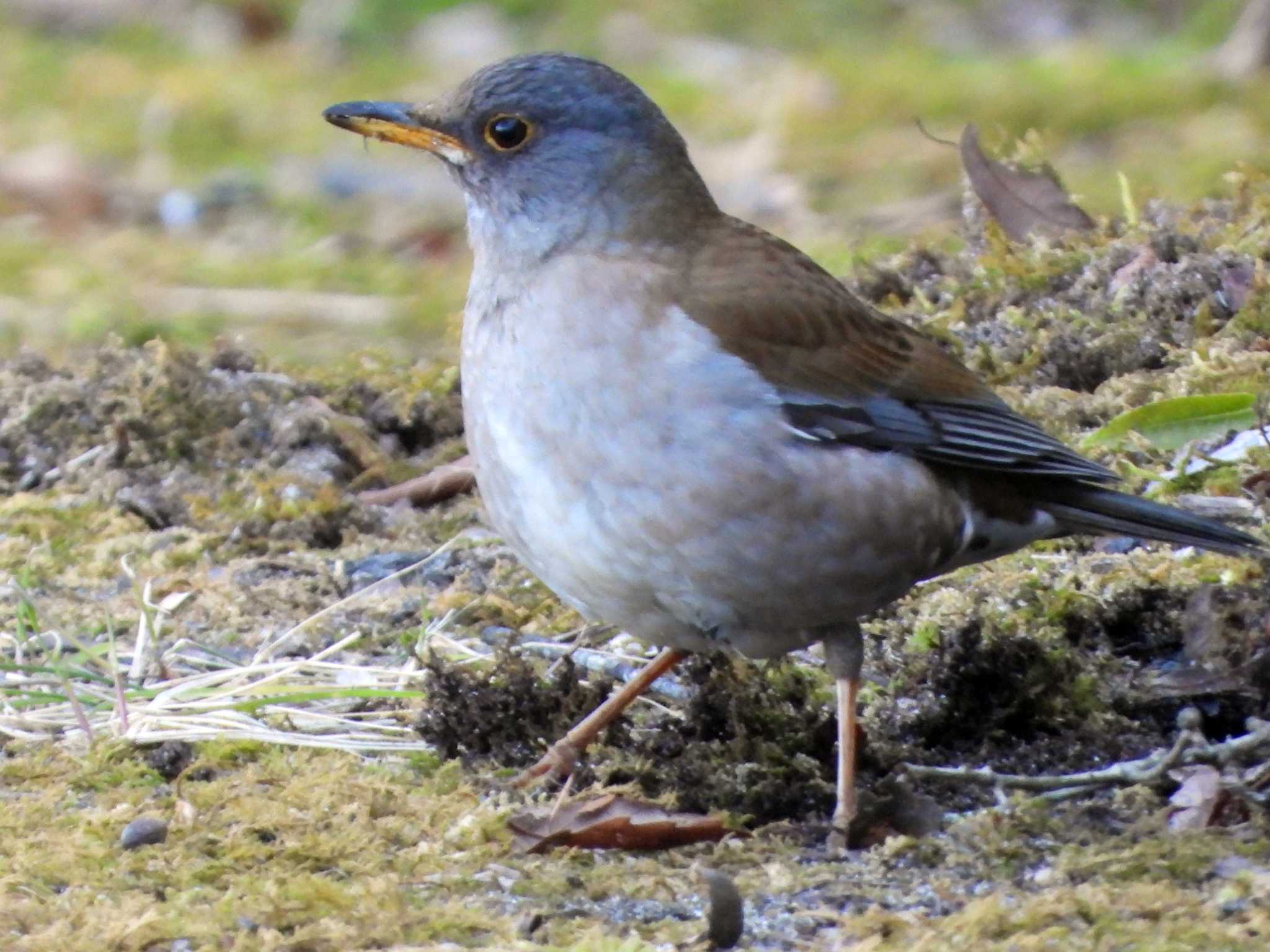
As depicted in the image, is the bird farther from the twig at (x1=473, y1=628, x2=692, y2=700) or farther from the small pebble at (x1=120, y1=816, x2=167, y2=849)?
the small pebble at (x1=120, y1=816, x2=167, y2=849)

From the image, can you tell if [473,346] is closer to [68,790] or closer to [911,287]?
[68,790]

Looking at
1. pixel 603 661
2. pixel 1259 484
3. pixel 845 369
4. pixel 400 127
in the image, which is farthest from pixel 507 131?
pixel 1259 484

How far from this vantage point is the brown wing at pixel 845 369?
4367mm

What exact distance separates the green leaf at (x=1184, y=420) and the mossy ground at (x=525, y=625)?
6cm

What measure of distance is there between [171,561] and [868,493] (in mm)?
2484

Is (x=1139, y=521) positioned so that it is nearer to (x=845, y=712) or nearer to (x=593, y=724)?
(x=845, y=712)

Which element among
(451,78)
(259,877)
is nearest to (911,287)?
(259,877)

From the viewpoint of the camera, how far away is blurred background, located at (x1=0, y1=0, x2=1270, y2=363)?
375 inches

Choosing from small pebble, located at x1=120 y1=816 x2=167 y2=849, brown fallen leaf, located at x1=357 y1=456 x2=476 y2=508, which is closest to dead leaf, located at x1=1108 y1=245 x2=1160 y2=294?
brown fallen leaf, located at x1=357 y1=456 x2=476 y2=508

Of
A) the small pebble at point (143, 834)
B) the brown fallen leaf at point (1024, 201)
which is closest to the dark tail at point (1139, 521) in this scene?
the small pebble at point (143, 834)

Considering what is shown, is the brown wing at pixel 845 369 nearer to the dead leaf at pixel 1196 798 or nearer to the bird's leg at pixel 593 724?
the bird's leg at pixel 593 724

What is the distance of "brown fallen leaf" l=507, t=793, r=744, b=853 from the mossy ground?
5cm

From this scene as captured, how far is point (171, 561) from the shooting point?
597 cm

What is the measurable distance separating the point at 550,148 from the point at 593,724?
4.30ft
